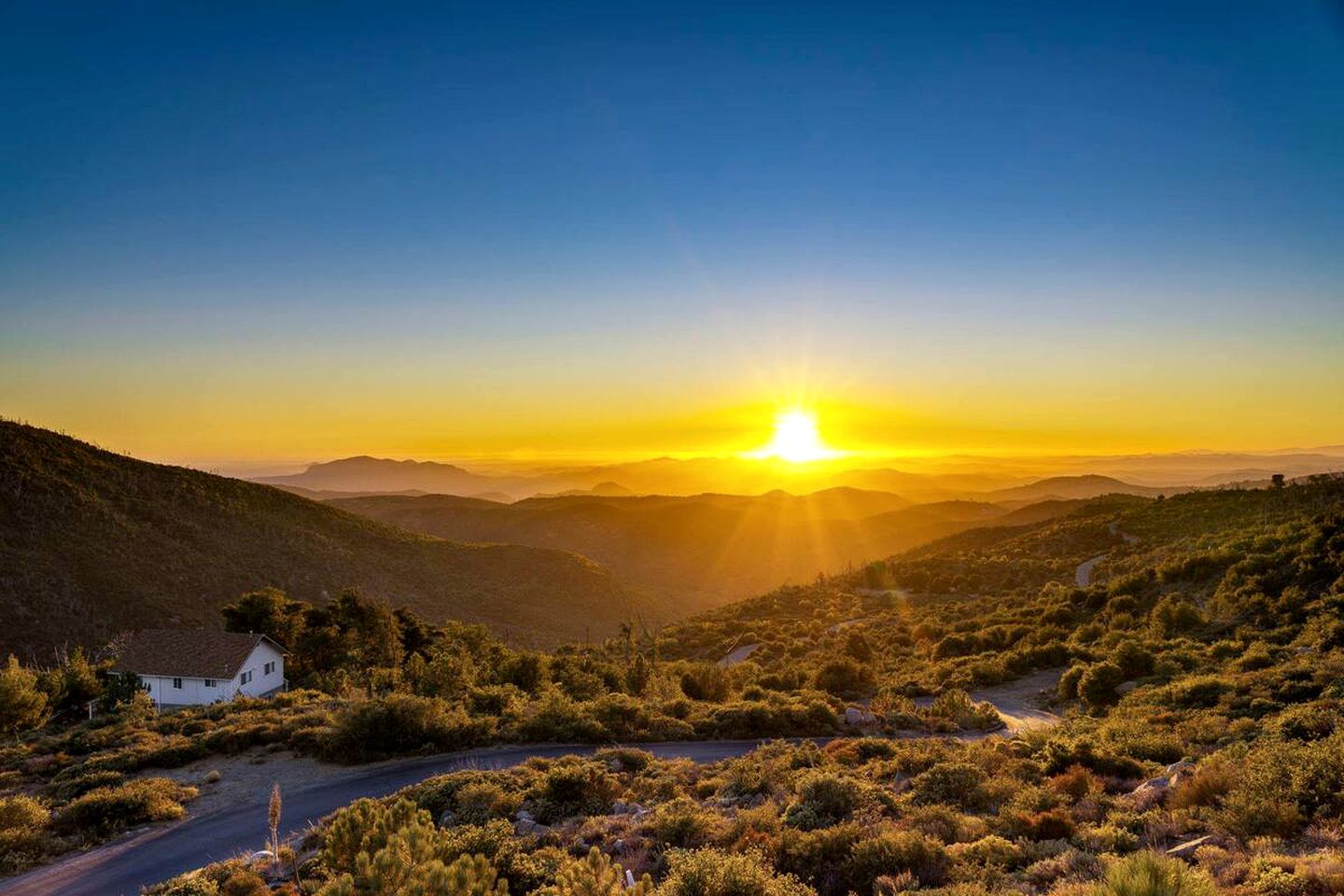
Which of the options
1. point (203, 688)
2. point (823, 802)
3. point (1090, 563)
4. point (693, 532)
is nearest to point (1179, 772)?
point (823, 802)

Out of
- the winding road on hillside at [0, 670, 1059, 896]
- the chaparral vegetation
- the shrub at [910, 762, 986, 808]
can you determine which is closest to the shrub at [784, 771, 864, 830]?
the chaparral vegetation

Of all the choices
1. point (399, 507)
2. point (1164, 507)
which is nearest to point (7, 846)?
point (1164, 507)

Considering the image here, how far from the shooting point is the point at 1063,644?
26.6 metres

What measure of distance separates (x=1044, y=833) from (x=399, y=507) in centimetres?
12958

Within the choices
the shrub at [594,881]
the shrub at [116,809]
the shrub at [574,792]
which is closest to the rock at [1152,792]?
the shrub at [594,881]

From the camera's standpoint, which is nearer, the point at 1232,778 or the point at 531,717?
the point at 1232,778

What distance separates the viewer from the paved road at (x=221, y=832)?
1014 centimetres

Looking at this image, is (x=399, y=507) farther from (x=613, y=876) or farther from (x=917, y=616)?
(x=613, y=876)

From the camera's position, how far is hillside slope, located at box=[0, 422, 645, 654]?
130 feet

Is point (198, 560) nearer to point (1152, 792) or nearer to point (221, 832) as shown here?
point (221, 832)

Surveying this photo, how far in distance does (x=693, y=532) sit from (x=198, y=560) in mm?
87147

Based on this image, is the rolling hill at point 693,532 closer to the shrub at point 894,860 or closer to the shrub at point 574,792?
the shrub at point 574,792

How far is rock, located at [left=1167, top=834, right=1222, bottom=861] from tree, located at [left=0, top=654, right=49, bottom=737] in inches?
1215

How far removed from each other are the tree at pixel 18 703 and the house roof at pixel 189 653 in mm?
7428
